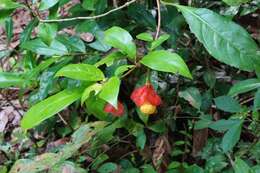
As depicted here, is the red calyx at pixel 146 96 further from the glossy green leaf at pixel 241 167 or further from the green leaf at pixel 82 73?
the glossy green leaf at pixel 241 167

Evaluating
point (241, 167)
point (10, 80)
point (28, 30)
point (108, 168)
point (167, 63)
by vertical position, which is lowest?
point (108, 168)

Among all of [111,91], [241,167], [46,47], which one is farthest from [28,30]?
[241,167]

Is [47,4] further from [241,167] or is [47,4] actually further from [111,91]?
[241,167]

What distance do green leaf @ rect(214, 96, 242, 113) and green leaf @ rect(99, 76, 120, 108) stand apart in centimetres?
66

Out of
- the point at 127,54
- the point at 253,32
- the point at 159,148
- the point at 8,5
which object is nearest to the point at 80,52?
the point at 8,5

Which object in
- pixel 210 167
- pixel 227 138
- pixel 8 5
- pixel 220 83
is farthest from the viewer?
pixel 220 83

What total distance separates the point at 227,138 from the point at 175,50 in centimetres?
41

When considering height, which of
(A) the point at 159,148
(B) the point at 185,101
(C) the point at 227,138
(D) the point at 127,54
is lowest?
(A) the point at 159,148

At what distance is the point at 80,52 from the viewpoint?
1.37 meters

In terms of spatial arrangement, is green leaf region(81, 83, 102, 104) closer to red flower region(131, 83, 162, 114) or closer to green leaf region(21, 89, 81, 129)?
green leaf region(21, 89, 81, 129)

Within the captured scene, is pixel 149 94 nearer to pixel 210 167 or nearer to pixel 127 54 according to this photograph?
pixel 127 54

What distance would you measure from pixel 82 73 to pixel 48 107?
9 centimetres

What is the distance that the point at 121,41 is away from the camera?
2.98ft

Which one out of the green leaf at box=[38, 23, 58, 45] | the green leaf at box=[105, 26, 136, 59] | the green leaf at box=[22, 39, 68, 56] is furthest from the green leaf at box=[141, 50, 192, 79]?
the green leaf at box=[22, 39, 68, 56]
